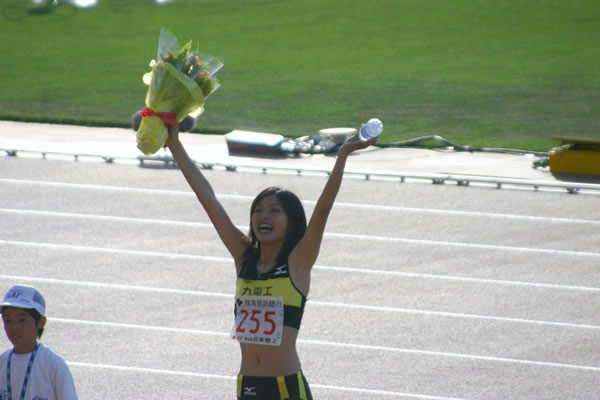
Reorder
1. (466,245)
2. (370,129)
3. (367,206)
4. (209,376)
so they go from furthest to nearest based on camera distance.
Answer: (367,206)
(466,245)
(209,376)
(370,129)

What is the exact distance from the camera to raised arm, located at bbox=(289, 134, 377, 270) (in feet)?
13.6

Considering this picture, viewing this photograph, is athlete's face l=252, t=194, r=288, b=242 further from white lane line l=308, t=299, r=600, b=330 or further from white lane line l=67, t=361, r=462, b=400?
white lane line l=308, t=299, r=600, b=330

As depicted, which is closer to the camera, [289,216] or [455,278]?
[289,216]

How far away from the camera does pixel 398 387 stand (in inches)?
291

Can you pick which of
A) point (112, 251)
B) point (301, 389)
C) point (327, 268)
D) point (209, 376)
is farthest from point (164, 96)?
point (112, 251)

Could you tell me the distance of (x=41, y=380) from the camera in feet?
14.1

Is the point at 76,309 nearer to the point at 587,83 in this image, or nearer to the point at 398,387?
the point at 398,387

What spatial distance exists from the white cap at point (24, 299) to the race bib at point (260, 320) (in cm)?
88

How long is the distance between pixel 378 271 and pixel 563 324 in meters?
2.09

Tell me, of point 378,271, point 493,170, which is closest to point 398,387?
point 378,271

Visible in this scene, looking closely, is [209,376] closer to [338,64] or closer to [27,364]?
[27,364]

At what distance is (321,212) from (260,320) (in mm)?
534

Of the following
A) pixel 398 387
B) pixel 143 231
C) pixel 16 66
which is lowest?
pixel 398 387

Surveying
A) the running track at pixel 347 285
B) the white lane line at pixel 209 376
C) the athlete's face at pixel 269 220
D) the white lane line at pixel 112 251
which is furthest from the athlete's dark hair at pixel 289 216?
the white lane line at pixel 112 251
